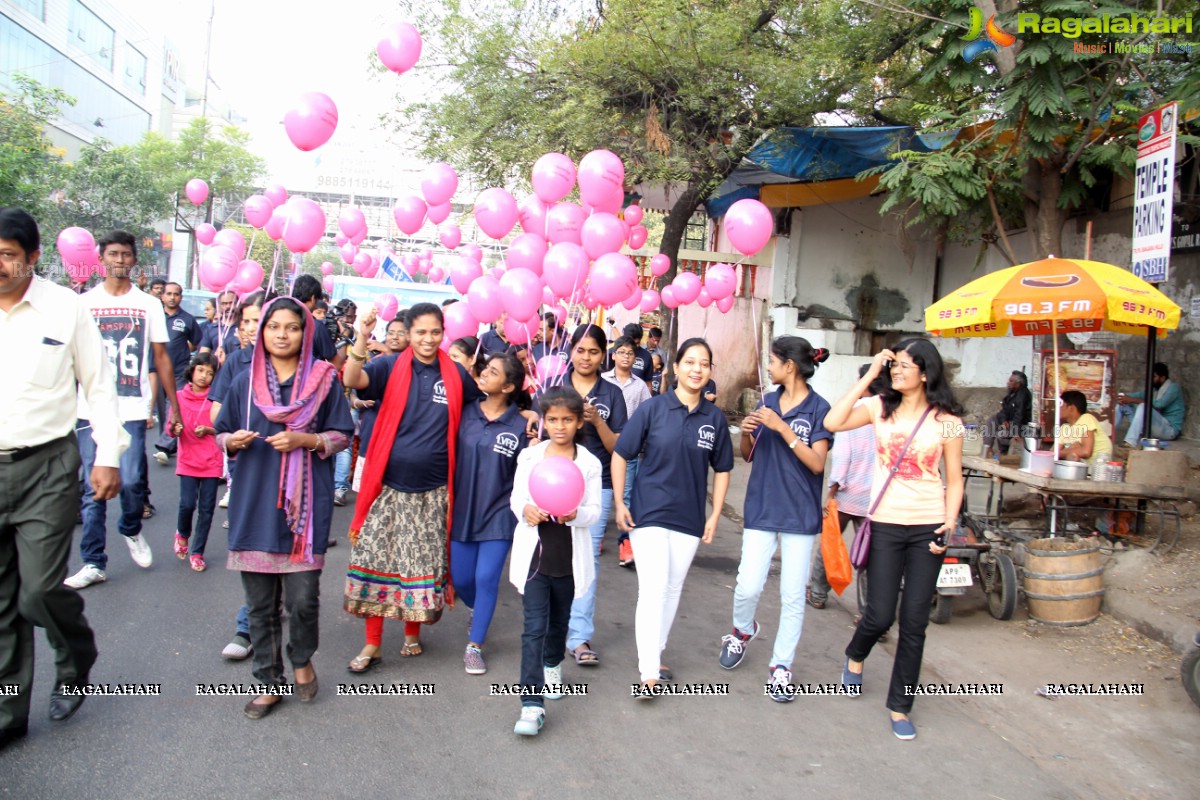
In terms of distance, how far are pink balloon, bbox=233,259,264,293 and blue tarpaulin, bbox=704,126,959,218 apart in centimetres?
631

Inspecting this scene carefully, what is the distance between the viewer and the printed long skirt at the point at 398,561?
4145mm

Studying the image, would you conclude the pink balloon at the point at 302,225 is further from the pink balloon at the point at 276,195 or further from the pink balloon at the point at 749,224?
the pink balloon at the point at 276,195

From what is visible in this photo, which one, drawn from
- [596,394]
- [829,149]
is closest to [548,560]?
[596,394]

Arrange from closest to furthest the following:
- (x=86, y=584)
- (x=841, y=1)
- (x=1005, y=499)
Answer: (x=86, y=584) < (x=1005, y=499) < (x=841, y=1)

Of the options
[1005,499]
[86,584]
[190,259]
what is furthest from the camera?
[190,259]

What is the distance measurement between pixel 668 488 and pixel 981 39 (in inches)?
209

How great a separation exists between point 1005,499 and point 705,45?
6039mm

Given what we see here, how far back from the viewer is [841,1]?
9.83 meters

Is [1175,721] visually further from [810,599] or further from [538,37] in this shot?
[538,37]

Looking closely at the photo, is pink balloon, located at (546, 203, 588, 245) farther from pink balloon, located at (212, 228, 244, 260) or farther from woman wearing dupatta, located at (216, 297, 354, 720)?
pink balloon, located at (212, 228, 244, 260)

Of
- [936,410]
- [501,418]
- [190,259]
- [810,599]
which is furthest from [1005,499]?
[190,259]

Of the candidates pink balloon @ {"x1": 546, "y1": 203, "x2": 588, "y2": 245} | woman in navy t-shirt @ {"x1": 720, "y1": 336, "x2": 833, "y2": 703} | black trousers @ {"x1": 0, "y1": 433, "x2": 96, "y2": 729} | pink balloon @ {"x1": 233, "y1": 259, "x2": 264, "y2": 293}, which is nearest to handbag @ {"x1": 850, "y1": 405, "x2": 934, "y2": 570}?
woman in navy t-shirt @ {"x1": 720, "y1": 336, "x2": 833, "y2": 703}

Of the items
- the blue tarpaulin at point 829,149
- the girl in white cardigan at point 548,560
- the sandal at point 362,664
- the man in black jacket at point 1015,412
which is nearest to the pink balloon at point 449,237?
the blue tarpaulin at point 829,149

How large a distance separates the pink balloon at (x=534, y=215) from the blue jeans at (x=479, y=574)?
213 cm
